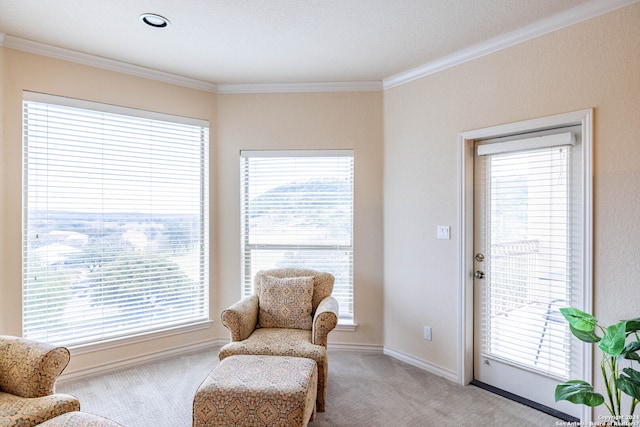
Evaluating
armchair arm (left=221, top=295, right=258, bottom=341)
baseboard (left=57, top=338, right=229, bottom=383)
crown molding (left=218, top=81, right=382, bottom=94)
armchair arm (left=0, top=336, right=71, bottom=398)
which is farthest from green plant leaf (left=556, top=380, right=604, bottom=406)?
baseboard (left=57, top=338, right=229, bottom=383)

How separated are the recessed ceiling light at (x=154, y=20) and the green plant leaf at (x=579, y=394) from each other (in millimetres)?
3265

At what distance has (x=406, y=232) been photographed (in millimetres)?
3320

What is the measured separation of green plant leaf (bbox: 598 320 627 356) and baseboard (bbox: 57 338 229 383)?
3.22 metres

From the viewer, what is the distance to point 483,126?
2.76 meters

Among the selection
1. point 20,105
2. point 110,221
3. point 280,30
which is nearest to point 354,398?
point 110,221

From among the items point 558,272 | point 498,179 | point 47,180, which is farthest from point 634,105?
point 47,180

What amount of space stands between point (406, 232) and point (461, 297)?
752mm

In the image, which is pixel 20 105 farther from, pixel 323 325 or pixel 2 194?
pixel 323 325

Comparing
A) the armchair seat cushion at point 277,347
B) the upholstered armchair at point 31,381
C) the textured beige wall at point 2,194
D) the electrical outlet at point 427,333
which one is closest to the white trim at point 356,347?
the electrical outlet at point 427,333

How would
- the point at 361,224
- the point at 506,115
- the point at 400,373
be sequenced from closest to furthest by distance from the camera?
the point at 506,115 < the point at 400,373 < the point at 361,224

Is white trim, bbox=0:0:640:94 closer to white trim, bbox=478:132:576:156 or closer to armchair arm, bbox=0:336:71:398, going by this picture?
white trim, bbox=478:132:576:156

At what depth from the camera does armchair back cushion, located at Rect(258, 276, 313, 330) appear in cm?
286

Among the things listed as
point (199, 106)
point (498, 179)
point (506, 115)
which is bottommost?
point (498, 179)

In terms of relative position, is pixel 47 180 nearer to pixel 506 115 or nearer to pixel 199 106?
pixel 199 106
